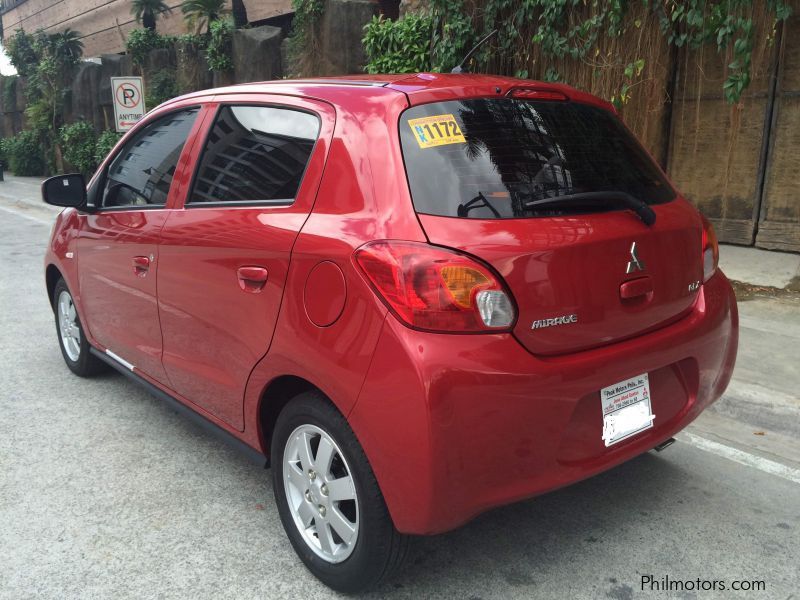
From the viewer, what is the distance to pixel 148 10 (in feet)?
61.6

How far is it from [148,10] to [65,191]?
17.2 metres

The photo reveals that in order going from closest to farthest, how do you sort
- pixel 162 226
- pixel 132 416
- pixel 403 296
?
pixel 403 296 < pixel 162 226 < pixel 132 416

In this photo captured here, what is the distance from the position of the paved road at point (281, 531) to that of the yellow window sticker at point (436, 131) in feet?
4.93

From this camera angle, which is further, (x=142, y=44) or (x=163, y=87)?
(x=142, y=44)

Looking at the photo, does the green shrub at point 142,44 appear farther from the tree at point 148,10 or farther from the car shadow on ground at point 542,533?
the car shadow on ground at point 542,533

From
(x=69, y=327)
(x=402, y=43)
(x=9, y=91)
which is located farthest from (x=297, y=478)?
(x=9, y=91)

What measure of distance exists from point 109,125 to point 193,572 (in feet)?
60.1

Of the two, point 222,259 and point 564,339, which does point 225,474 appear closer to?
point 222,259

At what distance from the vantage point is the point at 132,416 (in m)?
4.02

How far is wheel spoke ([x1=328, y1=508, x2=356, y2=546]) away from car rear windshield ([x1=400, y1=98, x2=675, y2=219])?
1063 millimetres

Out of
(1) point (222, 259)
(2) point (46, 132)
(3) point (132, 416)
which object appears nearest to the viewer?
(1) point (222, 259)

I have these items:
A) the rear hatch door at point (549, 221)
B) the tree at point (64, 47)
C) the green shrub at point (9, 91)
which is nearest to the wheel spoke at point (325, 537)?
the rear hatch door at point (549, 221)

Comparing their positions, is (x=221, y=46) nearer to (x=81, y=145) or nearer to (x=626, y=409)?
(x=81, y=145)

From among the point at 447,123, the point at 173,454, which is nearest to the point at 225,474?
the point at 173,454
